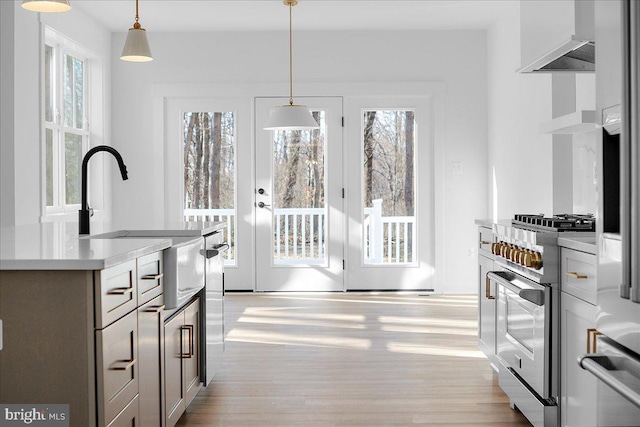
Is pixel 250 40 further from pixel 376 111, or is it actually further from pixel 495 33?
pixel 495 33

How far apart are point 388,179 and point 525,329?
382 cm

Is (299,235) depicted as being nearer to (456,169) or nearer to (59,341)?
(456,169)

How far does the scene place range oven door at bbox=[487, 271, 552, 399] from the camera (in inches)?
100

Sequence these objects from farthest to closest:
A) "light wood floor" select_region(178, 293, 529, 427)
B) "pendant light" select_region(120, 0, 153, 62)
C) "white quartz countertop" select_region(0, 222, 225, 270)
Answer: "pendant light" select_region(120, 0, 153, 62), "light wood floor" select_region(178, 293, 529, 427), "white quartz countertop" select_region(0, 222, 225, 270)

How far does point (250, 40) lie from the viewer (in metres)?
6.46

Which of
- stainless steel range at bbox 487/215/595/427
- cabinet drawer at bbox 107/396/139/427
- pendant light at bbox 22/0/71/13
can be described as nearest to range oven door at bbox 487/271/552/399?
stainless steel range at bbox 487/215/595/427

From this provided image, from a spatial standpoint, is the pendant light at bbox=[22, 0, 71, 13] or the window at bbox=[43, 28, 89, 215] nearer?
the pendant light at bbox=[22, 0, 71, 13]

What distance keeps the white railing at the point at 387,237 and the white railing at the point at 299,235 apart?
45 centimetres

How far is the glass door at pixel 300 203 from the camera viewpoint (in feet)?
21.2

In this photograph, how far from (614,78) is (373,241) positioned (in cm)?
511

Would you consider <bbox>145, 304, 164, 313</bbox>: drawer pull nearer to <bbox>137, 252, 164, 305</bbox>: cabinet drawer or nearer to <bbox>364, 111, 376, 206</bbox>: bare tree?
<bbox>137, 252, 164, 305</bbox>: cabinet drawer

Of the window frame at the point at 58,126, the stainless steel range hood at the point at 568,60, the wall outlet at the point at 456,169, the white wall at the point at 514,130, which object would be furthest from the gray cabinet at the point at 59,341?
the wall outlet at the point at 456,169

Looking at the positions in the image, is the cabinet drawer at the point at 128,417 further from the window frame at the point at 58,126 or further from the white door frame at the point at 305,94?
the white door frame at the point at 305,94

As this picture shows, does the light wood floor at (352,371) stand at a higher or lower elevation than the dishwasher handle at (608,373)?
lower
